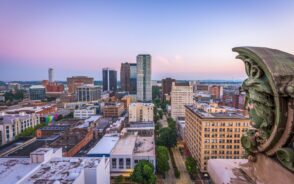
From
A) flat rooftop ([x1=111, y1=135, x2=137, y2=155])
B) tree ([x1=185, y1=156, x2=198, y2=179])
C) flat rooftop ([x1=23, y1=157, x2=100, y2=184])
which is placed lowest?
tree ([x1=185, y1=156, x2=198, y2=179])

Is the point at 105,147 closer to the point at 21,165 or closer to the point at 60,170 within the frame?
the point at 21,165

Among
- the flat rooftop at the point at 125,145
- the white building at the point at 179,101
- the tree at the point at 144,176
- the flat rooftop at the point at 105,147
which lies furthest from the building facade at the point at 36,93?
the tree at the point at 144,176

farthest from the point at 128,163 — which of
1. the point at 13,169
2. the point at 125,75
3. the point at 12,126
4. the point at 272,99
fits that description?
the point at 125,75

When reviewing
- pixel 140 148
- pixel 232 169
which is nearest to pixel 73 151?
pixel 140 148

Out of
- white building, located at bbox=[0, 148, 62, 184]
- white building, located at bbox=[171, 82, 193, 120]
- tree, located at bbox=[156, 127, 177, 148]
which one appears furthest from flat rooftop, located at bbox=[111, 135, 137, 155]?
white building, located at bbox=[171, 82, 193, 120]

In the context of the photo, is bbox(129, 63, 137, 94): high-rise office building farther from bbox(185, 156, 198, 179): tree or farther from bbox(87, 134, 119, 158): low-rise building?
bbox(185, 156, 198, 179): tree

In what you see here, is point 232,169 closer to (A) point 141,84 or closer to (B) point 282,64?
(B) point 282,64
